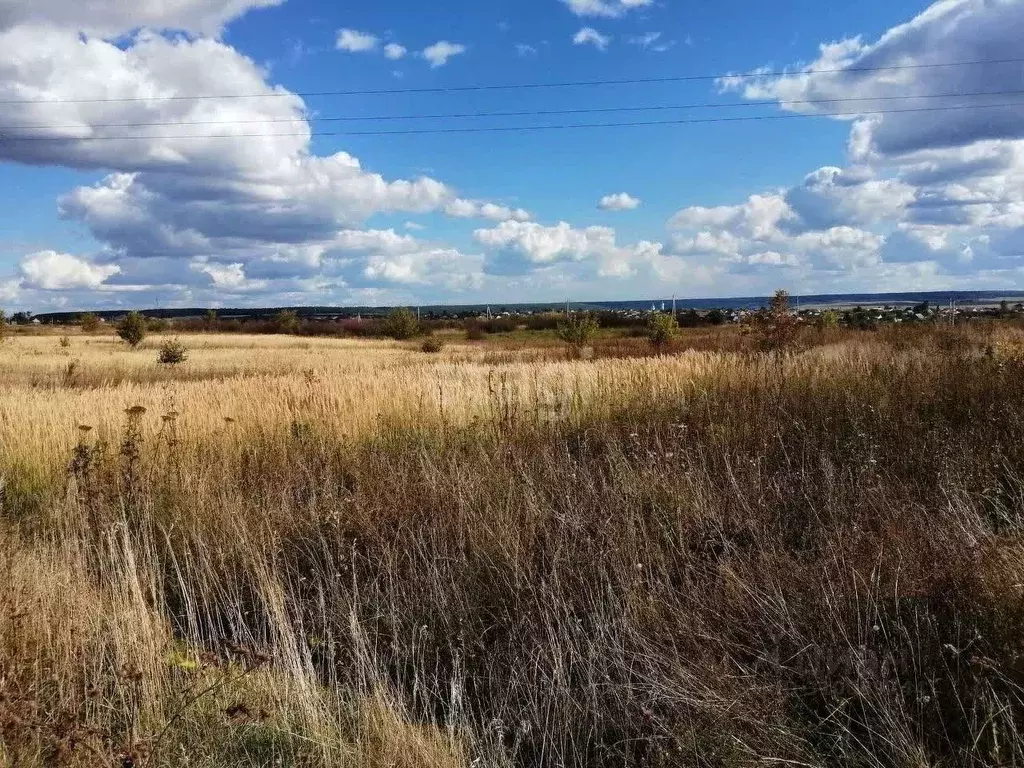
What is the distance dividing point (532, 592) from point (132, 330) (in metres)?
53.7

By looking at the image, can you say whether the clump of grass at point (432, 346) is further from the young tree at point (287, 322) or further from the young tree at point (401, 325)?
the young tree at point (287, 322)

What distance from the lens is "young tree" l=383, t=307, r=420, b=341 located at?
62.0 metres

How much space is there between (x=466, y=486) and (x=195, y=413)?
468 cm

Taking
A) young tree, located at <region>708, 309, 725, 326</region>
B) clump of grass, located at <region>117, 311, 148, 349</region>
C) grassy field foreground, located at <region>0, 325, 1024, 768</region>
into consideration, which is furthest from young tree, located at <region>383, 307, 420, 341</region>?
grassy field foreground, located at <region>0, 325, 1024, 768</region>

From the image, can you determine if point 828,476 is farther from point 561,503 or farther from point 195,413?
point 195,413

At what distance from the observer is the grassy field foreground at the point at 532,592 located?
2641mm

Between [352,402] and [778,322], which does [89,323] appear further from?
[352,402]

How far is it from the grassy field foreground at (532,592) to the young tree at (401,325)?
54686 millimetres

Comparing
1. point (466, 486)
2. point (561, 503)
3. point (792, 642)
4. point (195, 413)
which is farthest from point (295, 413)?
point (792, 642)

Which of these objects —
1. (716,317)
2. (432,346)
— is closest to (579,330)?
(432,346)

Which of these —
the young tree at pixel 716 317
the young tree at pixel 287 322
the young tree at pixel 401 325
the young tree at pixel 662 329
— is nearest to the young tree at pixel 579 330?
the young tree at pixel 662 329

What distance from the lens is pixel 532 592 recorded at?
12.2 feet

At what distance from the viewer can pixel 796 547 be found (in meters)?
4.17

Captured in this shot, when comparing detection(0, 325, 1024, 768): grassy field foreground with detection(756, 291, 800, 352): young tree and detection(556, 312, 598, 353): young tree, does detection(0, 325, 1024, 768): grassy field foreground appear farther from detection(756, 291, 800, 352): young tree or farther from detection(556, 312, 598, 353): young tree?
detection(556, 312, 598, 353): young tree
